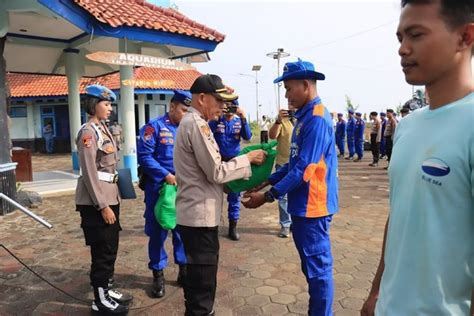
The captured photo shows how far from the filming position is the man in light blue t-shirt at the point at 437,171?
1093 mm

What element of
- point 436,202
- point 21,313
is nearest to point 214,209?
point 436,202

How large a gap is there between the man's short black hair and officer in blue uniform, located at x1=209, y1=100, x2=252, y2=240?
12.5ft

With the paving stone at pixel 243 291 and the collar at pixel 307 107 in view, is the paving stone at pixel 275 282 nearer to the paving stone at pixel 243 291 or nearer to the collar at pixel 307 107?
the paving stone at pixel 243 291

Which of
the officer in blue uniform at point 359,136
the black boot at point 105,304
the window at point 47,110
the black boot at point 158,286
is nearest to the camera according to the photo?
the black boot at point 105,304

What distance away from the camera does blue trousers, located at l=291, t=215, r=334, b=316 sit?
2533 mm

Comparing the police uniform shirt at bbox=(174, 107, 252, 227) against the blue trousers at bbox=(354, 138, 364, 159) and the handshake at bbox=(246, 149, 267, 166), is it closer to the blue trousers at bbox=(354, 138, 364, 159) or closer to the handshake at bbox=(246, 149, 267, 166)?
the handshake at bbox=(246, 149, 267, 166)

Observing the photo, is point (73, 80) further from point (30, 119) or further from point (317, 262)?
point (30, 119)

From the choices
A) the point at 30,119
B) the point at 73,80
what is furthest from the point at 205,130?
the point at 30,119

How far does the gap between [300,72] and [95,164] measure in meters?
1.71

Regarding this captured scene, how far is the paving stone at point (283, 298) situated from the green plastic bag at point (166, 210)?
109 centimetres

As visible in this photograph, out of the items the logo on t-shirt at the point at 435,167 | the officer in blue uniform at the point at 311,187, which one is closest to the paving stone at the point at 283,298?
the officer in blue uniform at the point at 311,187

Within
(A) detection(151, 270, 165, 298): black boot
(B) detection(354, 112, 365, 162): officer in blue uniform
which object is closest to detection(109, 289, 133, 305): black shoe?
(A) detection(151, 270, 165, 298): black boot

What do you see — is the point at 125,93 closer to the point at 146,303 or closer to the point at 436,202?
the point at 146,303

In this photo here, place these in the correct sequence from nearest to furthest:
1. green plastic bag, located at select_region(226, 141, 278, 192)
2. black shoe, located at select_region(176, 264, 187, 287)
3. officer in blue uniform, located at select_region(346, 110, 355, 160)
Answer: green plastic bag, located at select_region(226, 141, 278, 192)
black shoe, located at select_region(176, 264, 187, 287)
officer in blue uniform, located at select_region(346, 110, 355, 160)
